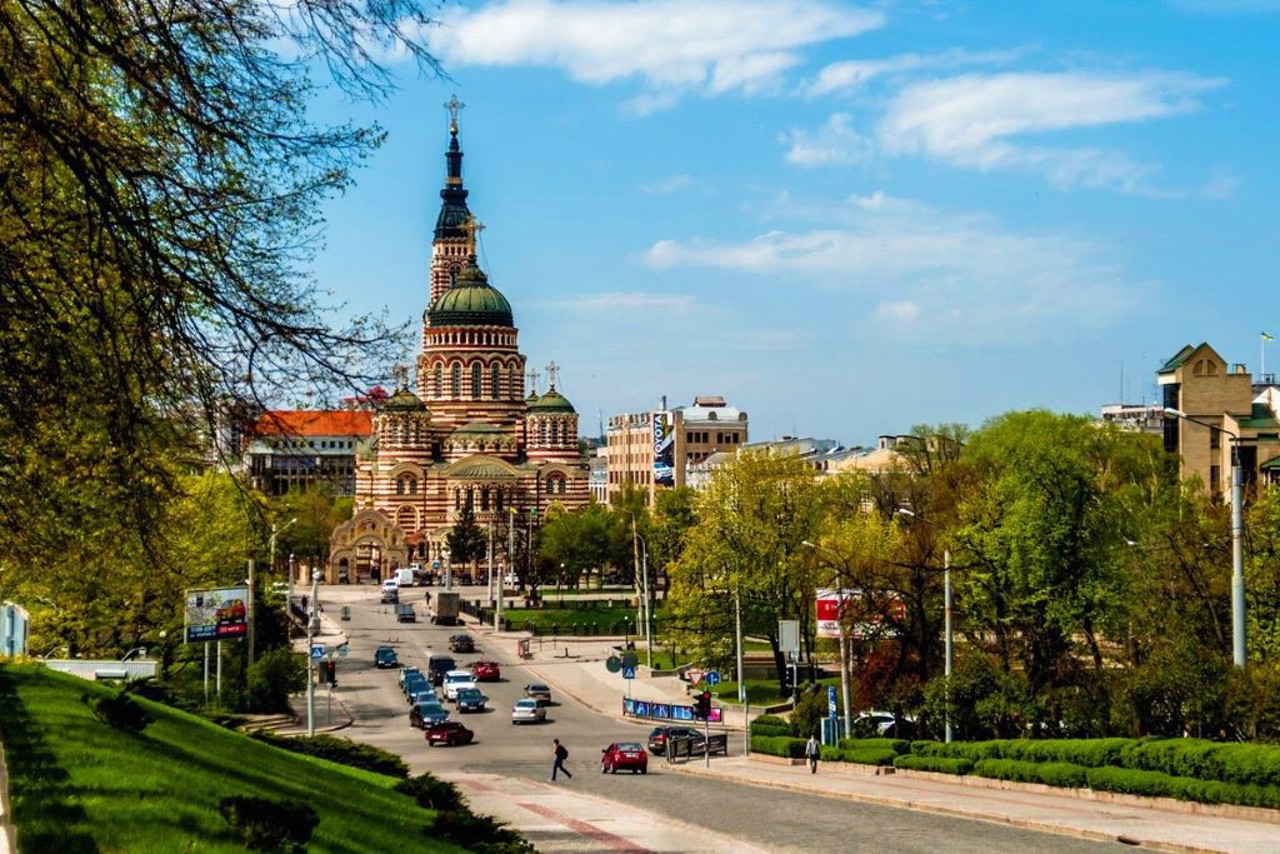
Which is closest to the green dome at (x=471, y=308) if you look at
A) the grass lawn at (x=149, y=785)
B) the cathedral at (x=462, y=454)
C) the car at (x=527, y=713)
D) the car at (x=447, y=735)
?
the cathedral at (x=462, y=454)

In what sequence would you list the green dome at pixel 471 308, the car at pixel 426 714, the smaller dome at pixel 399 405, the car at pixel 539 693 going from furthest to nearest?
the green dome at pixel 471 308, the car at pixel 539 693, the car at pixel 426 714, the smaller dome at pixel 399 405

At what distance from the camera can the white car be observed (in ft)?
229

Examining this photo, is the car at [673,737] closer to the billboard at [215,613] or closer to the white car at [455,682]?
the billboard at [215,613]

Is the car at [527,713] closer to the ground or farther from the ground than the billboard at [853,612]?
closer to the ground

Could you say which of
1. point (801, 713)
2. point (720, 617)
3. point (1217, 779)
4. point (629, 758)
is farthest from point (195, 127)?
point (720, 617)

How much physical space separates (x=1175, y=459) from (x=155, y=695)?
200 ft

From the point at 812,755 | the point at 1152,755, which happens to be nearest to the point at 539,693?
the point at 812,755

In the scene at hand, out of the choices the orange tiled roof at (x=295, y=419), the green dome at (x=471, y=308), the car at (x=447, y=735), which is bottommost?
the car at (x=447, y=735)

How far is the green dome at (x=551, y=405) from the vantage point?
155 meters

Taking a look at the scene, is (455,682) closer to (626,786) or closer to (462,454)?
(626,786)

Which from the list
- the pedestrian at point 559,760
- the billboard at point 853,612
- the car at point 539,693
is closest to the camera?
the pedestrian at point 559,760

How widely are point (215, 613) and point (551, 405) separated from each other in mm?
101290

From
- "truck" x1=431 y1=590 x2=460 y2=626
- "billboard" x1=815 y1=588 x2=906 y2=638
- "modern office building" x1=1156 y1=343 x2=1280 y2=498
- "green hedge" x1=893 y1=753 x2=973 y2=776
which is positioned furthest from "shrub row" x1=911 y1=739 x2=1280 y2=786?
"truck" x1=431 y1=590 x2=460 y2=626

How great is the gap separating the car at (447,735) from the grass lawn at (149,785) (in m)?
24.8
